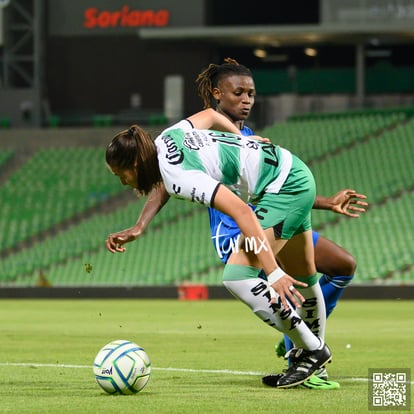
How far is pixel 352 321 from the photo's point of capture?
1720 cm

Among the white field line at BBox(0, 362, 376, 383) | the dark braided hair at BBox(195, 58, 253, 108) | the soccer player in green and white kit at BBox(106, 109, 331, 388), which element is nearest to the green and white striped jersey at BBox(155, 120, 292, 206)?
the soccer player in green and white kit at BBox(106, 109, 331, 388)

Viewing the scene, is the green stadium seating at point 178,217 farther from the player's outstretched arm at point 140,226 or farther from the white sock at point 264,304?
the white sock at point 264,304

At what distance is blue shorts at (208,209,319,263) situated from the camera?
799cm

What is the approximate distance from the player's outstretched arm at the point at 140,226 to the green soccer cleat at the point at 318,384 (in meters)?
1.46

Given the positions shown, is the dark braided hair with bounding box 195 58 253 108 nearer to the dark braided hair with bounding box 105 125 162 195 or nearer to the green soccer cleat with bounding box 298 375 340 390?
the dark braided hair with bounding box 105 125 162 195

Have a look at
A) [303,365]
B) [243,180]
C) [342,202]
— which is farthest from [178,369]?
[243,180]

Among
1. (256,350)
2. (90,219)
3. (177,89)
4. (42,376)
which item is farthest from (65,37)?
(42,376)

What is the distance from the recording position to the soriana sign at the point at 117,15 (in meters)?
38.6

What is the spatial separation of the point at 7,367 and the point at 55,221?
24108mm

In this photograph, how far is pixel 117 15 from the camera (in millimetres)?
39500

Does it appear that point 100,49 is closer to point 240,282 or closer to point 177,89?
point 177,89

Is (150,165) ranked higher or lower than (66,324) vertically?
higher

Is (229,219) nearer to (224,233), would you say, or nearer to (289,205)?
(224,233)

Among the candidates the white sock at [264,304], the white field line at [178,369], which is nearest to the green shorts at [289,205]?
the white sock at [264,304]
